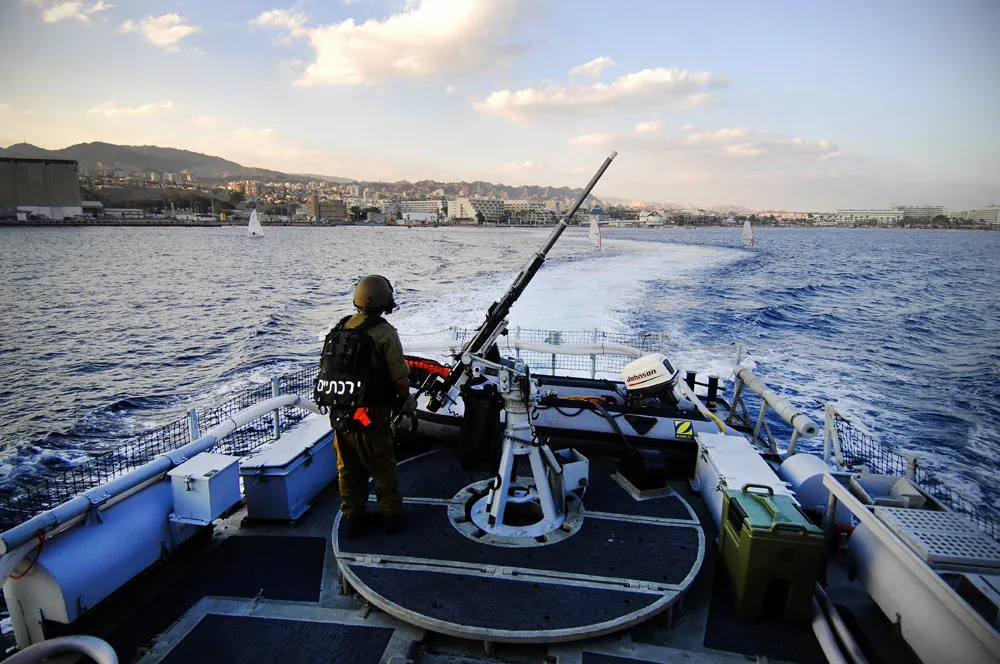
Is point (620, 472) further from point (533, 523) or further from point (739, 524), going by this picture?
point (739, 524)

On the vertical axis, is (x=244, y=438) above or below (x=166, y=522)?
below

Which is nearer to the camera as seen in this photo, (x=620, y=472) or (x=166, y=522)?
(x=166, y=522)

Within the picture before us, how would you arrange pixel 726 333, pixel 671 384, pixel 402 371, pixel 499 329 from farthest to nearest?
pixel 726 333, pixel 671 384, pixel 499 329, pixel 402 371

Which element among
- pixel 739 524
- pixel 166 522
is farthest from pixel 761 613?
pixel 166 522

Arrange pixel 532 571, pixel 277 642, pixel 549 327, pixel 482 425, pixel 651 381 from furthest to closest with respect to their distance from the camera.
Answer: pixel 549 327 → pixel 651 381 → pixel 482 425 → pixel 532 571 → pixel 277 642

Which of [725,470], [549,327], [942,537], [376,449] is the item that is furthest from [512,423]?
[549,327]

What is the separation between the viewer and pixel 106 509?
385 cm

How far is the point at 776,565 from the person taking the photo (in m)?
3.67

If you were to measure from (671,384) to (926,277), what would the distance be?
5251 centimetres

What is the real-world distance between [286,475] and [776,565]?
13.2ft

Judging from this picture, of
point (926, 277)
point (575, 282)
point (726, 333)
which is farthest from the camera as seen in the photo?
point (926, 277)

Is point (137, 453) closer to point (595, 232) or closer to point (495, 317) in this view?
point (495, 317)

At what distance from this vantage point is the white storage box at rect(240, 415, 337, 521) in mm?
4898

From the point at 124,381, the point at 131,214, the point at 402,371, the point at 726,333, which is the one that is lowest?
the point at 124,381
